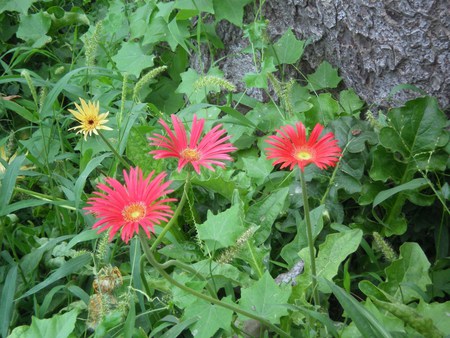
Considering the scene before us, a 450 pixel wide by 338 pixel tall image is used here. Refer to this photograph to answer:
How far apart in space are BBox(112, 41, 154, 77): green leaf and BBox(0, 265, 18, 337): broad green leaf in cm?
115

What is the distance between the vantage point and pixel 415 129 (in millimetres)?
2172

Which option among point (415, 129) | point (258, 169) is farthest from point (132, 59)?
point (415, 129)

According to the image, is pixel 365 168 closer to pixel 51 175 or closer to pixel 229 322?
pixel 229 322

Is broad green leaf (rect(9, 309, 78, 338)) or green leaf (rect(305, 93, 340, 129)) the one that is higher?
green leaf (rect(305, 93, 340, 129))

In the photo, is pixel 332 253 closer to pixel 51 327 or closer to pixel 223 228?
pixel 223 228

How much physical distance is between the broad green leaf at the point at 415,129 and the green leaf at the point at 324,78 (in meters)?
0.41

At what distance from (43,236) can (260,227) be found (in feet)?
2.52

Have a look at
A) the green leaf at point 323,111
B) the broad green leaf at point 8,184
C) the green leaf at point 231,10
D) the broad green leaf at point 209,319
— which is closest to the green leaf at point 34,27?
the green leaf at point 231,10

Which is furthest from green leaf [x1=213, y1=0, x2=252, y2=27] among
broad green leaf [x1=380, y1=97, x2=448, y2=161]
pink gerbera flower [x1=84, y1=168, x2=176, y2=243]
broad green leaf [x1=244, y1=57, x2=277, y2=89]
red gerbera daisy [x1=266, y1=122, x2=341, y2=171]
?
pink gerbera flower [x1=84, y1=168, x2=176, y2=243]

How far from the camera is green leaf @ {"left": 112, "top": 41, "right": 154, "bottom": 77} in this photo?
3.01m

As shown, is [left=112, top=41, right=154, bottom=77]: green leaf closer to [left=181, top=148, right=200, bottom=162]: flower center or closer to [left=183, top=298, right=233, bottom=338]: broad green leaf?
[left=183, top=298, right=233, bottom=338]: broad green leaf

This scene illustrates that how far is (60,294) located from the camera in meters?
2.14

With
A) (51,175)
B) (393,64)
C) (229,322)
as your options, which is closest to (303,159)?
(229,322)

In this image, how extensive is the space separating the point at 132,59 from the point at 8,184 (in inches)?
42.0
